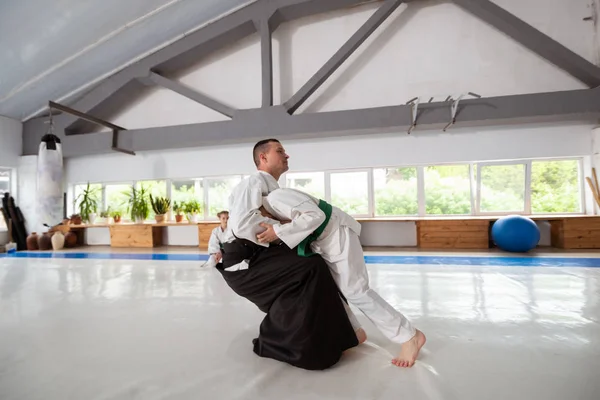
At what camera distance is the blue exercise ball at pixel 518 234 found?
4613 millimetres

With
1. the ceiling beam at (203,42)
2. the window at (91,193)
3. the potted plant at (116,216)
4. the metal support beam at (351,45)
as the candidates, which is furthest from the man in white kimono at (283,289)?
the window at (91,193)

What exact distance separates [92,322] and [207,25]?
625 cm

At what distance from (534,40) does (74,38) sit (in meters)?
8.11

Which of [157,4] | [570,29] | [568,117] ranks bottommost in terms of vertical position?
[568,117]

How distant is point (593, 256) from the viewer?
4188 mm

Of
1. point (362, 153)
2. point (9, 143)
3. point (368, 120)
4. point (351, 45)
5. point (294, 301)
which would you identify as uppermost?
point (351, 45)

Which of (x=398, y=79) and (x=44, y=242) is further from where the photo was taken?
(x=44, y=242)

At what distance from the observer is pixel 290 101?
18.3 ft

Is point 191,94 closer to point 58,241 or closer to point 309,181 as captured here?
point 309,181

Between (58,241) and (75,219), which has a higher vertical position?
(75,219)

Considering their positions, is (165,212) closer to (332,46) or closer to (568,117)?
(332,46)

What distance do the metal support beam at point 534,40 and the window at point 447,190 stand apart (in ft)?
7.35

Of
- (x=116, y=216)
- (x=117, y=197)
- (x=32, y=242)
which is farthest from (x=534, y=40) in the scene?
(x=32, y=242)

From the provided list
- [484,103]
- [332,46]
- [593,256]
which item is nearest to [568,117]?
Answer: [484,103]
